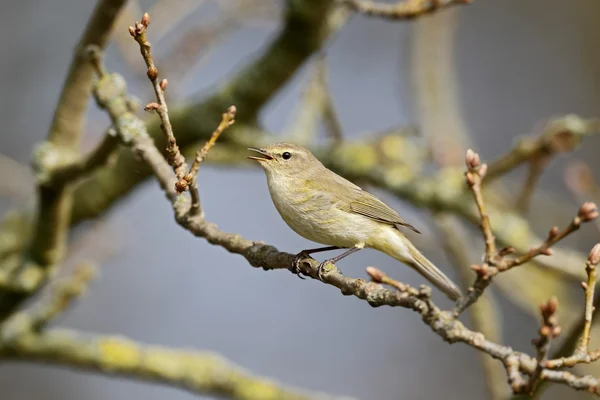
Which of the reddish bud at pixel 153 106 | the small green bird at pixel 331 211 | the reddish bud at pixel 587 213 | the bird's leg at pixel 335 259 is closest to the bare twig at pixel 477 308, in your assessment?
the small green bird at pixel 331 211

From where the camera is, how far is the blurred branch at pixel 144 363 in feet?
10.8

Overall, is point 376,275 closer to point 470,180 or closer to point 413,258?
point 470,180

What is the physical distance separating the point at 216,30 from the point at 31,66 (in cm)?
377

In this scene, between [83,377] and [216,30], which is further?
[83,377]

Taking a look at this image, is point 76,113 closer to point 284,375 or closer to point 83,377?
point 284,375

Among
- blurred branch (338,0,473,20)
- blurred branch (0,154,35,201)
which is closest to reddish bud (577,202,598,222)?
blurred branch (338,0,473,20)

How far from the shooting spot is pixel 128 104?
2357mm

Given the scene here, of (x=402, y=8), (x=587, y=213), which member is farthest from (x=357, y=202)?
(x=587, y=213)

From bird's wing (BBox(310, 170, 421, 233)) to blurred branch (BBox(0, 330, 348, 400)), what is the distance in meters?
1.09

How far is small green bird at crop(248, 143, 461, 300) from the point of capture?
2436 millimetres

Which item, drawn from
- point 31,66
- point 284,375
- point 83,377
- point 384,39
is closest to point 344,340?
point 284,375

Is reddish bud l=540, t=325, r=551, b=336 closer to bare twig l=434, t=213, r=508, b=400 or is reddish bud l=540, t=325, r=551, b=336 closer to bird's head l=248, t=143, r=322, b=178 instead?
bird's head l=248, t=143, r=322, b=178

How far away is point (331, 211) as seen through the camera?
250 centimetres

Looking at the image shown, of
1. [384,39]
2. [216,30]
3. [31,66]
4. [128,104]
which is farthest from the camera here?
[384,39]
